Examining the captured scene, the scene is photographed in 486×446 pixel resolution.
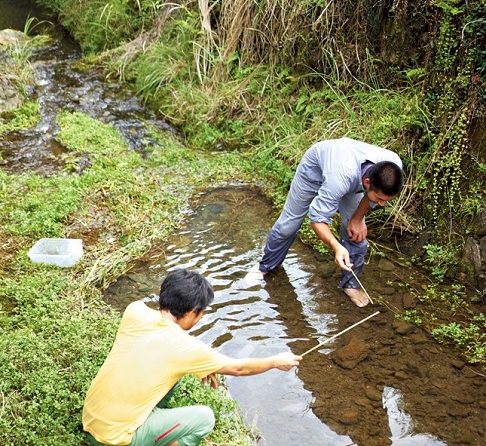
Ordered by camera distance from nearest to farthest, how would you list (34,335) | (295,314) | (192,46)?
(34,335), (295,314), (192,46)

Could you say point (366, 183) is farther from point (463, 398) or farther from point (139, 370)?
point (139, 370)

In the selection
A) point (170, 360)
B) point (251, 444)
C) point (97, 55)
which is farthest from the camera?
point (97, 55)

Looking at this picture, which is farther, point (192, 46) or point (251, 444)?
point (192, 46)

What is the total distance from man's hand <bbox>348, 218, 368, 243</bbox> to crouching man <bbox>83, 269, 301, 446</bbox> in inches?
76.9

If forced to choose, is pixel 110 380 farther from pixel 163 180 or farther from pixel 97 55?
pixel 97 55

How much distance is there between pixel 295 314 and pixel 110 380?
232cm

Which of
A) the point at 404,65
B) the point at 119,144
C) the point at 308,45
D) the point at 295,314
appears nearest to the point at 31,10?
the point at 119,144

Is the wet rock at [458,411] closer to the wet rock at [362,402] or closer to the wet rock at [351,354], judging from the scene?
the wet rock at [362,402]

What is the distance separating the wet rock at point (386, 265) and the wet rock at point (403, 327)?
76cm

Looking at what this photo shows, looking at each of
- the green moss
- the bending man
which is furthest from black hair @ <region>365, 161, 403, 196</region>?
the green moss

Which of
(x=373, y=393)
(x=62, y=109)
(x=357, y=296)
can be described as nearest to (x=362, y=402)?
(x=373, y=393)

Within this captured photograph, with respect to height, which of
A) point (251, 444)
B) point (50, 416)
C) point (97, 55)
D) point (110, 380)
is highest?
point (97, 55)

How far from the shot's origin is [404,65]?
6.41 meters

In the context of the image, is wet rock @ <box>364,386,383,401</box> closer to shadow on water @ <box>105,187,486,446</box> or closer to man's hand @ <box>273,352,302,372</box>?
shadow on water @ <box>105,187,486,446</box>
